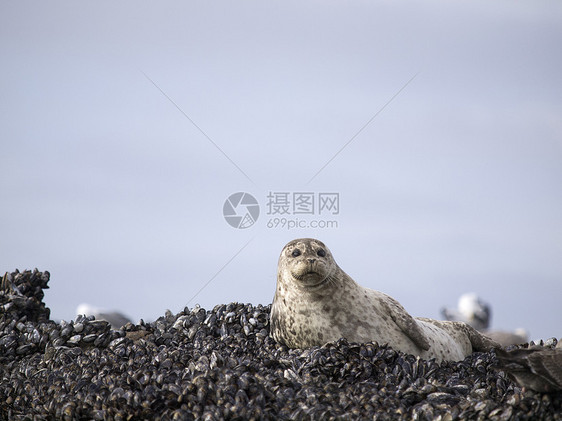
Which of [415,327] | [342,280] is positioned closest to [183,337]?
[342,280]

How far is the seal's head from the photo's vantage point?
8.45 m

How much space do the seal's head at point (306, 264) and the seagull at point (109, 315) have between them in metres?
6.91

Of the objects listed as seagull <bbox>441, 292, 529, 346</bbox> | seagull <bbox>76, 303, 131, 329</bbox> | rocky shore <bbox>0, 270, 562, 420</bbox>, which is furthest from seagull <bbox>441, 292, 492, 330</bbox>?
rocky shore <bbox>0, 270, 562, 420</bbox>

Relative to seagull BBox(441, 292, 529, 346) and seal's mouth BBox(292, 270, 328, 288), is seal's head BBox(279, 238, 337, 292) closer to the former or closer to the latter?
seal's mouth BBox(292, 270, 328, 288)

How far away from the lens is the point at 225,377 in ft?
23.1

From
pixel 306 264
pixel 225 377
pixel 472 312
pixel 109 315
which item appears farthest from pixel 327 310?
pixel 472 312

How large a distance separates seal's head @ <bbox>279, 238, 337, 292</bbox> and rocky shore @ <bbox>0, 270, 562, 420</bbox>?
0.84 meters

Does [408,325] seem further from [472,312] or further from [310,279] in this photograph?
[472,312]

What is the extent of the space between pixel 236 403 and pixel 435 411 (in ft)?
5.86

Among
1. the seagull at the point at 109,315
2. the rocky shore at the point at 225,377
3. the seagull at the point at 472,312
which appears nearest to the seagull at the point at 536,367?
the rocky shore at the point at 225,377

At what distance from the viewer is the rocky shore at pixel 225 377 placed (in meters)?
6.57

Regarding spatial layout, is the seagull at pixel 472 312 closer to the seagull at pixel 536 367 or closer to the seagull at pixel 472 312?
the seagull at pixel 472 312

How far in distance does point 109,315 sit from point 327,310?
38.8 ft

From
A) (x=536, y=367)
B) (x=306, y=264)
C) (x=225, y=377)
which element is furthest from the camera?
(x=306, y=264)
